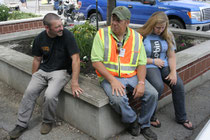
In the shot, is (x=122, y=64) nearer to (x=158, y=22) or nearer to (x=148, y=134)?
(x=158, y=22)

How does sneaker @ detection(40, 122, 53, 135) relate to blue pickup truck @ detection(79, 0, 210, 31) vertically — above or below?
below

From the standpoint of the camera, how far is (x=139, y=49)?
3172 millimetres

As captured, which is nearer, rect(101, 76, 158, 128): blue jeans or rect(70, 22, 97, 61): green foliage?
rect(101, 76, 158, 128): blue jeans

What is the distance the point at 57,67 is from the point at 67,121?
2.44 ft

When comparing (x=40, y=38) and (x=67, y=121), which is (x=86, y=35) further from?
(x=67, y=121)

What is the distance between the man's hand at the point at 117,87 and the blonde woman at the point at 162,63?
544 millimetres

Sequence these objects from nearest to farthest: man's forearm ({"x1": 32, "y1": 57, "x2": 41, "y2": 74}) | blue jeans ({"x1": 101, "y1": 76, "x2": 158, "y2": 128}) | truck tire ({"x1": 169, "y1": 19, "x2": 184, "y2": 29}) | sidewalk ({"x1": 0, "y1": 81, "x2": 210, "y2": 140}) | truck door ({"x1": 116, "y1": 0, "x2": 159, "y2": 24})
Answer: blue jeans ({"x1": 101, "y1": 76, "x2": 158, "y2": 128}), sidewalk ({"x1": 0, "y1": 81, "x2": 210, "y2": 140}), man's forearm ({"x1": 32, "y1": 57, "x2": 41, "y2": 74}), truck tire ({"x1": 169, "y1": 19, "x2": 184, "y2": 29}), truck door ({"x1": 116, "y1": 0, "x2": 159, "y2": 24})

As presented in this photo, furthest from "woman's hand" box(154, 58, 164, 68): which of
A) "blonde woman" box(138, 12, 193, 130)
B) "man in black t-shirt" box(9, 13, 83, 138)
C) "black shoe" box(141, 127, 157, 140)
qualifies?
"man in black t-shirt" box(9, 13, 83, 138)

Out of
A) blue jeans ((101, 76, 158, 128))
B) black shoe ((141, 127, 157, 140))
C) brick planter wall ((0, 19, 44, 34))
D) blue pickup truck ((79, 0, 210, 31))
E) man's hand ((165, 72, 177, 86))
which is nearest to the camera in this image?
blue jeans ((101, 76, 158, 128))

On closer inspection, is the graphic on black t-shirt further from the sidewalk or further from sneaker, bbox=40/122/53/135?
sneaker, bbox=40/122/53/135

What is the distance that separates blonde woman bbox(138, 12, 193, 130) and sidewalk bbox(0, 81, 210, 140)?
0.46 feet

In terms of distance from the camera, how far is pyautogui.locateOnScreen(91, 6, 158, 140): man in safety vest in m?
2.99

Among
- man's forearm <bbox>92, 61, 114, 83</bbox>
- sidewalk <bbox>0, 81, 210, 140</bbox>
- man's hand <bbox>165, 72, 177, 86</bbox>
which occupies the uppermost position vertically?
man's forearm <bbox>92, 61, 114, 83</bbox>

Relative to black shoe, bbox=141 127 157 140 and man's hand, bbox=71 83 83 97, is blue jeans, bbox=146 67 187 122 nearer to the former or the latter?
black shoe, bbox=141 127 157 140
